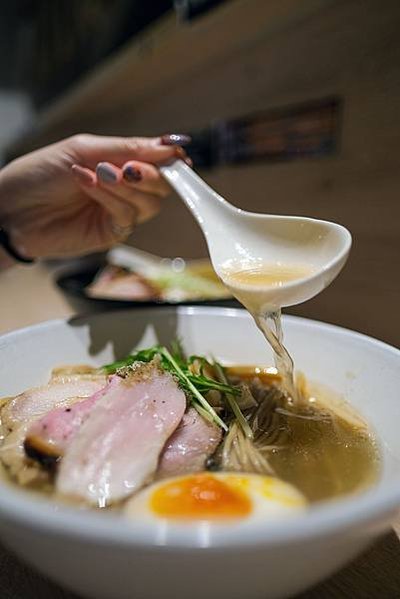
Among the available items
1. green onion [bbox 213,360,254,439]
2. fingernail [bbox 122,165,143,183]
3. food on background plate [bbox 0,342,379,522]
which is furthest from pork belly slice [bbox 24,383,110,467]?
fingernail [bbox 122,165,143,183]

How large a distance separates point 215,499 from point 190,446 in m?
0.15

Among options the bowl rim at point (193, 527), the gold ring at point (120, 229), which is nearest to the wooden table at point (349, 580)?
the bowl rim at point (193, 527)

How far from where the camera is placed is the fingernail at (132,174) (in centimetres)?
105

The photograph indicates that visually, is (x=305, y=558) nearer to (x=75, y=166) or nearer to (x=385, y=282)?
(x=75, y=166)

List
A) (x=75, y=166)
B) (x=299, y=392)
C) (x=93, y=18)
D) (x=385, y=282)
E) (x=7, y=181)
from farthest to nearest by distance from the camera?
→ (x=93, y=18), (x=385, y=282), (x=7, y=181), (x=75, y=166), (x=299, y=392)

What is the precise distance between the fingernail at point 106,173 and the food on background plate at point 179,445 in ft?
1.36

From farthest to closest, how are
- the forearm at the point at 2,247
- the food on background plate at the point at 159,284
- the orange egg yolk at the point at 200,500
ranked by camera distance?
1. the food on background plate at the point at 159,284
2. the forearm at the point at 2,247
3. the orange egg yolk at the point at 200,500

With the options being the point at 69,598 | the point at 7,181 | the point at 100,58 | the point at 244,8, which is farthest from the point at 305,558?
the point at 100,58

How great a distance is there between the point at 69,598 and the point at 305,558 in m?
0.27

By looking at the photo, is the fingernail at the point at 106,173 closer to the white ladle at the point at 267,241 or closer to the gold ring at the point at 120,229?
the white ladle at the point at 267,241

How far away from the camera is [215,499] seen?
51 cm

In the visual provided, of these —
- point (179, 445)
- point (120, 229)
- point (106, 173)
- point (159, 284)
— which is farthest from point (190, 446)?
point (159, 284)

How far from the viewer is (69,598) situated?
0.51 meters

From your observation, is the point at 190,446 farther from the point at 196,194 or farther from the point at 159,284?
the point at 159,284
